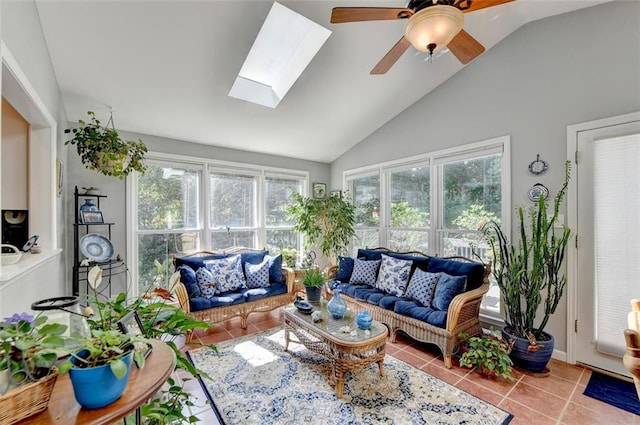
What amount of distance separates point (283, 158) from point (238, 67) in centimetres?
232

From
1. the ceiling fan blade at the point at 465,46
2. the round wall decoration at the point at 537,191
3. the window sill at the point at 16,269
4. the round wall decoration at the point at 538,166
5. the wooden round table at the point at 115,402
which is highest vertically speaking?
the ceiling fan blade at the point at 465,46

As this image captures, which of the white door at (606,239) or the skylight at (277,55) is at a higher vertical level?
the skylight at (277,55)

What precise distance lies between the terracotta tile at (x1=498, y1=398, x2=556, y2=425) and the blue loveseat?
0.56 metres

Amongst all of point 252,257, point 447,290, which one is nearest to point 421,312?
point 447,290

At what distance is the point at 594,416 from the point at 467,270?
1381 mm

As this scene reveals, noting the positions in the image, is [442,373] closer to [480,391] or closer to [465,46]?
[480,391]

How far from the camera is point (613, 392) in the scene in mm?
2289

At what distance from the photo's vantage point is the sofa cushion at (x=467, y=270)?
9.97 ft

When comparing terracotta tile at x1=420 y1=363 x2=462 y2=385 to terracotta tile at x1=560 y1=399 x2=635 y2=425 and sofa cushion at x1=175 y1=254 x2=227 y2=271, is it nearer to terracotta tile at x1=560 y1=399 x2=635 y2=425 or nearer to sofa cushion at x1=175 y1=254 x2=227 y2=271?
terracotta tile at x1=560 y1=399 x2=635 y2=425

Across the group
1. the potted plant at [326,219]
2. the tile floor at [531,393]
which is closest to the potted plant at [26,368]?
the tile floor at [531,393]

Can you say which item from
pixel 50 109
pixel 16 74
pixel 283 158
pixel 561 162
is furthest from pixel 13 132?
pixel 561 162

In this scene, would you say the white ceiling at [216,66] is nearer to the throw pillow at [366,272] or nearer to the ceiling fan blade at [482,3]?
the ceiling fan blade at [482,3]

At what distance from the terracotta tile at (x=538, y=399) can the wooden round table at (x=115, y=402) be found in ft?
8.48

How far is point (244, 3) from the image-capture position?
2.34 meters
